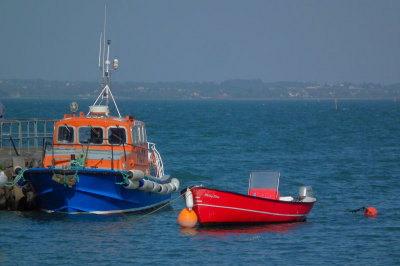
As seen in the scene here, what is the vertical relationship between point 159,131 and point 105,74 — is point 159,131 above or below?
below

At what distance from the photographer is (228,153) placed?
156ft

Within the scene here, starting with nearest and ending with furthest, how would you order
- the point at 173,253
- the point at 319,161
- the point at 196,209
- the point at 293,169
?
the point at 173,253, the point at 196,209, the point at 293,169, the point at 319,161

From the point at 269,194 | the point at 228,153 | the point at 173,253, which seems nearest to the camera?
the point at 173,253

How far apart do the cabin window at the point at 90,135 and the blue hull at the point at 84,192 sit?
210 cm

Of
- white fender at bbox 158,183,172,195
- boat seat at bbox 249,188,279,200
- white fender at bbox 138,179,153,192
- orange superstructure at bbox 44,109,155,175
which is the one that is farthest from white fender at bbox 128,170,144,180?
boat seat at bbox 249,188,279,200

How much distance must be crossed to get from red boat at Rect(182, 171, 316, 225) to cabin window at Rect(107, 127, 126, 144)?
3840 millimetres

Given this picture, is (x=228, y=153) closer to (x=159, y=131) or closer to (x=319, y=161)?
(x=319, y=161)

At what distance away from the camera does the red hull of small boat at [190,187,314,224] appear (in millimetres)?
19922

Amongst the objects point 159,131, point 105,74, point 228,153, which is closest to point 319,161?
point 228,153

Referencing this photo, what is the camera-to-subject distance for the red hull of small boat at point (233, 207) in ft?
65.4

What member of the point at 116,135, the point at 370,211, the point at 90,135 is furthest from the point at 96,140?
the point at 370,211

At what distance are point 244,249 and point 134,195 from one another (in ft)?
17.0

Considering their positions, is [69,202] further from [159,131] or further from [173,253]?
[159,131]

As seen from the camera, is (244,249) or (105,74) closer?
(244,249)
